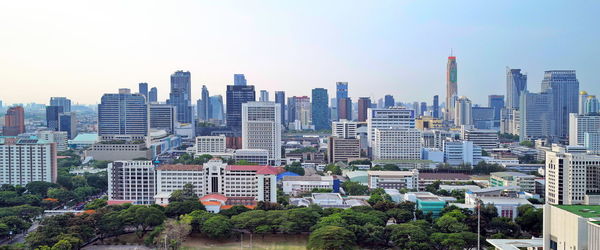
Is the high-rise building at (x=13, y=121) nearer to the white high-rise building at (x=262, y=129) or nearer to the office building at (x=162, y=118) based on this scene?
the office building at (x=162, y=118)

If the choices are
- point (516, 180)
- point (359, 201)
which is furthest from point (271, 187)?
point (516, 180)

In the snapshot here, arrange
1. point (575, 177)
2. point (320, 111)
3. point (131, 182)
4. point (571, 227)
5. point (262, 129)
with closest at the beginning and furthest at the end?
point (571, 227)
point (575, 177)
point (131, 182)
point (262, 129)
point (320, 111)

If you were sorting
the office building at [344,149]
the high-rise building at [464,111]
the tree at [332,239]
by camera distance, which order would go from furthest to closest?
the high-rise building at [464,111] < the office building at [344,149] < the tree at [332,239]

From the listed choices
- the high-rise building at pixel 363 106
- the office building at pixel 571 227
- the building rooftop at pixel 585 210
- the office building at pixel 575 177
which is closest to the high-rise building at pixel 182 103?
the high-rise building at pixel 363 106

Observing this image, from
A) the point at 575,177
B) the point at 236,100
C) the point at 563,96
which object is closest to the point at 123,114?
the point at 236,100

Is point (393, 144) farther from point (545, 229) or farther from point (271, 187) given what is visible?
point (545, 229)

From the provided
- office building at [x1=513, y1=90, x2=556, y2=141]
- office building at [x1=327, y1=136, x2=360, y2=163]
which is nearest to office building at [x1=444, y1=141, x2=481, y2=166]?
office building at [x1=327, y1=136, x2=360, y2=163]

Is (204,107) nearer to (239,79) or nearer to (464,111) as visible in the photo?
(239,79)
